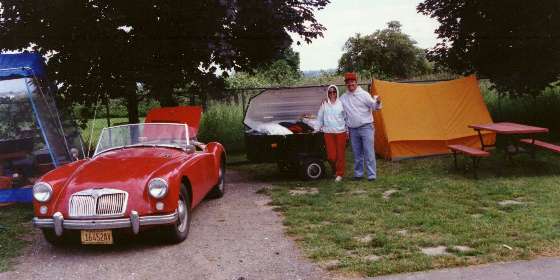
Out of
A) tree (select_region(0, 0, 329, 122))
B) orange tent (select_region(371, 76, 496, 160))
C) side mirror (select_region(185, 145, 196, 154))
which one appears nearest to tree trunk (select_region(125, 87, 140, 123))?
tree (select_region(0, 0, 329, 122))

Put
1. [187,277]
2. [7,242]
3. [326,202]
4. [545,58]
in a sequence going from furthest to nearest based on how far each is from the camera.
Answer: [545,58] → [326,202] → [7,242] → [187,277]

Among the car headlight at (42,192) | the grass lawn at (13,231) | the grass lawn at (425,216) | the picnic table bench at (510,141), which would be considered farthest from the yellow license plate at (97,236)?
the picnic table bench at (510,141)

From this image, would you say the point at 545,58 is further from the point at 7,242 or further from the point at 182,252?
the point at 7,242

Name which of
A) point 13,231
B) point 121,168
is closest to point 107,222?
point 121,168

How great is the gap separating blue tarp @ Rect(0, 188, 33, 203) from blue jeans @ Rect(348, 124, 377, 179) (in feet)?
17.9

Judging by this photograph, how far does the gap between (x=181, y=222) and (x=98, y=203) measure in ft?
3.34

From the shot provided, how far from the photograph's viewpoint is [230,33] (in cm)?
1167

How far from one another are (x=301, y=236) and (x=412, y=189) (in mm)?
3057

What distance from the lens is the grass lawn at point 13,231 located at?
20.6 ft

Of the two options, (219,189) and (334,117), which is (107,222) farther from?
(334,117)

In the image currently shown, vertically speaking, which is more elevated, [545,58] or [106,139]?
[545,58]

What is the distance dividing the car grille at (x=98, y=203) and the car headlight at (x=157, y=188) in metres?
0.27

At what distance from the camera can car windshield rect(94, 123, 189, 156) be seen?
25.8ft

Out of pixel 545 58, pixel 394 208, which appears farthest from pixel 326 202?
pixel 545 58
